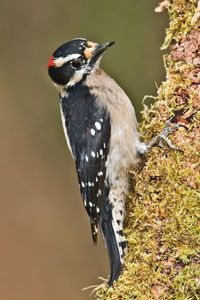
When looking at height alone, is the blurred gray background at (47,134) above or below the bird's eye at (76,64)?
below

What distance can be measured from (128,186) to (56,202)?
305cm

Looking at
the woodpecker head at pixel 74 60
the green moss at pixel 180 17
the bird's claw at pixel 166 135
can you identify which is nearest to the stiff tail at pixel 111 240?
the bird's claw at pixel 166 135

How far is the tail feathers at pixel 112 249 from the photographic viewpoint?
133 inches

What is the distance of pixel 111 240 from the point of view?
3580 millimetres

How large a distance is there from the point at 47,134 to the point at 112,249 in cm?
358

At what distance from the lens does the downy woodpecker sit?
12.0 feet

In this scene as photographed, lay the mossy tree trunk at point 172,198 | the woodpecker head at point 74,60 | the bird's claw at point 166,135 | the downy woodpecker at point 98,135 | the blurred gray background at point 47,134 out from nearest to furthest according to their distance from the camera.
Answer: the mossy tree trunk at point 172,198, the bird's claw at point 166,135, the downy woodpecker at point 98,135, the woodpecker head at point 74,60, the blurred gray background at point 47,134

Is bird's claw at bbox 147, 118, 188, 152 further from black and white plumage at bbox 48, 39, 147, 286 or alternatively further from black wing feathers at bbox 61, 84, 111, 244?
black wing feathers at bbox 61, 84, 111, 244

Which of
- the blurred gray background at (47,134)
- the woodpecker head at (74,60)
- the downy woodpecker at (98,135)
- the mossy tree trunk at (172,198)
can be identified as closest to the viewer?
the mossy tree trunk at (172,198)

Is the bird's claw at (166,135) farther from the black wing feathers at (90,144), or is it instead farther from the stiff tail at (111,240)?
the stiff tail at (111,240)

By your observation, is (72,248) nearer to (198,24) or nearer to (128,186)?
(128,186)

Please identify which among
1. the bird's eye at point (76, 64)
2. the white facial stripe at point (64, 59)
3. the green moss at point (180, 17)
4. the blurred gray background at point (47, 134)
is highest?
the green moss at point (180, 17)

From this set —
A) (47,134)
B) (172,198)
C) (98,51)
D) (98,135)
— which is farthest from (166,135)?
(47,134)

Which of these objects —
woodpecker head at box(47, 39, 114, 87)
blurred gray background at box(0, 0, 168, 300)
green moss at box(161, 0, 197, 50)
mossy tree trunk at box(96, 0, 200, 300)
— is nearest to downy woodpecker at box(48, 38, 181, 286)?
woodpecker head at box(47, 39, 114, 87)
